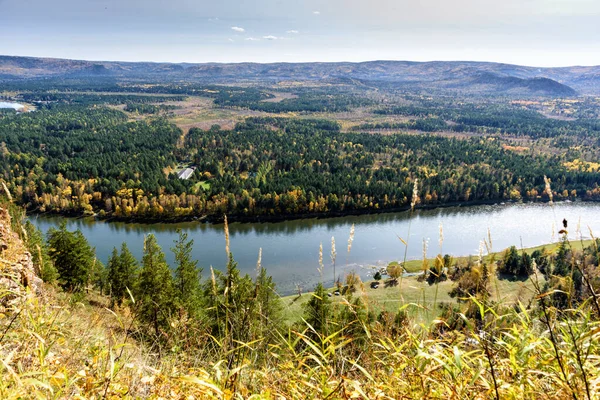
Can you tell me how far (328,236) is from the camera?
4103cm

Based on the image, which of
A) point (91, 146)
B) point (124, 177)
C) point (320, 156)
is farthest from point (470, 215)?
point (91, 146)

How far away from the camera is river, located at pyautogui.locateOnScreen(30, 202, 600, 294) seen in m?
33.8

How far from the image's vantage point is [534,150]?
88500mm

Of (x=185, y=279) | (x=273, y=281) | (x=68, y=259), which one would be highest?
(x=185, y=279)

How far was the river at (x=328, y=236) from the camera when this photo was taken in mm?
33844

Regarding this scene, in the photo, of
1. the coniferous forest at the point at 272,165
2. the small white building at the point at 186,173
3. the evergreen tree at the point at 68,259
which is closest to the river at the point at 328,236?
the coniferous forest at the point at 272,165

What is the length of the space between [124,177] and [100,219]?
464 inches

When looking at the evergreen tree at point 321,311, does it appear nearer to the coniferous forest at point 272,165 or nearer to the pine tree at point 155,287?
the pine tree at point 155,287

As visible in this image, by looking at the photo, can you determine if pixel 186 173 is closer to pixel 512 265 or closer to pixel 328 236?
pixel 328 236

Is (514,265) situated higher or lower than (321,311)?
lower

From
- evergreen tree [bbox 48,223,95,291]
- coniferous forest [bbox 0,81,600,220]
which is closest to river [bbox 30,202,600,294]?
coniferous forest [bbox 0,81,600,220]

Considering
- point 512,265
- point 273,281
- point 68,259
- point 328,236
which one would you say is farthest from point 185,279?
point 512,265

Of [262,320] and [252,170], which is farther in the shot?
[252,170]

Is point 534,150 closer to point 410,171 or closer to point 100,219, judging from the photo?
point 410,171
